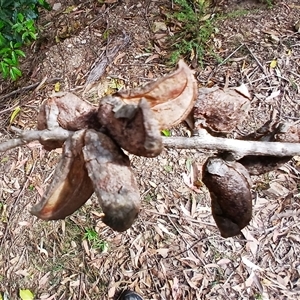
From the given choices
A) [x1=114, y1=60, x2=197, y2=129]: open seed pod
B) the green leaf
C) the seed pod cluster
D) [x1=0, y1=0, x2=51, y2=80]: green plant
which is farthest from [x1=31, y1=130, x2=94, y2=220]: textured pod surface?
[x1=0, y1=0, x2=51, y2=80]: green plant

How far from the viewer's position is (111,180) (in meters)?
0.75

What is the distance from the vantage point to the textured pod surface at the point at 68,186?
816 millimetres

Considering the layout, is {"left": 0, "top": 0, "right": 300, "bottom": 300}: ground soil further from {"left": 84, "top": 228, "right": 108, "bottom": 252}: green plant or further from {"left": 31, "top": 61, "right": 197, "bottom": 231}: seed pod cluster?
{"left": 31, "top": 61, "right": 197, "bottom": 231}: seed pod cluster

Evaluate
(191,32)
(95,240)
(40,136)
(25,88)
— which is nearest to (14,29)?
(25,88)

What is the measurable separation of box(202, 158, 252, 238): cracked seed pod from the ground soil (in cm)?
159

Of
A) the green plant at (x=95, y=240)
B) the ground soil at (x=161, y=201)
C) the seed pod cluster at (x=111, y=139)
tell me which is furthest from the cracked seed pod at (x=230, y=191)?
the green plant at (x=95, y=240)

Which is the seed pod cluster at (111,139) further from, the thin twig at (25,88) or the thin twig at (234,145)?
the thin twig at (25,88)

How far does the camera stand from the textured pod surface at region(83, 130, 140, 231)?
739 mm

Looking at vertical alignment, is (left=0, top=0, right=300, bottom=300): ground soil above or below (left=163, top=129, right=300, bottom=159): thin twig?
below

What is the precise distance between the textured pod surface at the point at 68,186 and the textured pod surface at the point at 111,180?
0.04 meters

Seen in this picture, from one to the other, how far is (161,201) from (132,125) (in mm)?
1913

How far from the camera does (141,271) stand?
2.51 metres

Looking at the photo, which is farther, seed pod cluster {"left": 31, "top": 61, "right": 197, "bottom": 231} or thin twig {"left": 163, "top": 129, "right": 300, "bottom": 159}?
thin twig {"left": 163, "top": 129, "right": 300, "bottom": 159}

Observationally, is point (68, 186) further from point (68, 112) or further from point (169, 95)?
point (169, 95)
